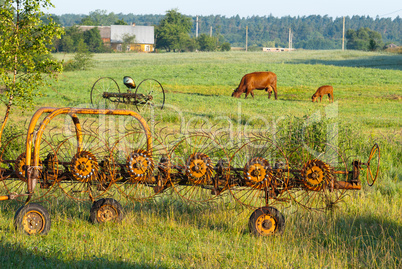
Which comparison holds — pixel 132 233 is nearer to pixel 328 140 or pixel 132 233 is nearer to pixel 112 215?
pixel 112 215

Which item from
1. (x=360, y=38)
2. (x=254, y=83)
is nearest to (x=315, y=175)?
(x=254, y=83)

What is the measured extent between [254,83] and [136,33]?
100m

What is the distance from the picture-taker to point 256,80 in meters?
30.9

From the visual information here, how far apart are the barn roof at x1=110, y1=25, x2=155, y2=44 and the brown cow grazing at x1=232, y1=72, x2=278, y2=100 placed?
313 ft

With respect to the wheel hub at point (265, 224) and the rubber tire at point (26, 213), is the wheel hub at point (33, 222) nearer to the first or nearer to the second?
the rubber tire at point (26, 213)

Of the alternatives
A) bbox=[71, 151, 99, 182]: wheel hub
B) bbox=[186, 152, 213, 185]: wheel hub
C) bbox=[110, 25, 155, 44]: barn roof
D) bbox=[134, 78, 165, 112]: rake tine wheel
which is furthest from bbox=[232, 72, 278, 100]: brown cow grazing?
bbox=[110, 25, 155, 44]: barn roof

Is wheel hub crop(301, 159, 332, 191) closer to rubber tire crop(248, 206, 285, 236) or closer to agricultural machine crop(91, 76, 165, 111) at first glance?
rubber tire crop(248, 206, 285, 236)

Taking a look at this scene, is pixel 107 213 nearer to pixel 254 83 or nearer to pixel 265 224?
pixel 265 224

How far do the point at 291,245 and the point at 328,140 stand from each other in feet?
19.1

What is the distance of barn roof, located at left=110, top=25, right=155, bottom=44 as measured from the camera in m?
124

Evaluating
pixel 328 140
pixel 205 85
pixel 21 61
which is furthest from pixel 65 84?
pixel 328 140

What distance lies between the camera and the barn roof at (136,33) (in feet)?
406

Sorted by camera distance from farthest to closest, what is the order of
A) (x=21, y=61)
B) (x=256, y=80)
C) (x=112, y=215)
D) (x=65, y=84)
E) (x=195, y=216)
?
(x=65, y=84) → (x=256, y=80) → (x=21, y=61) → (x=195, y=216) → (x=112, y=215)

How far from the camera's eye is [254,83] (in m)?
30.8
